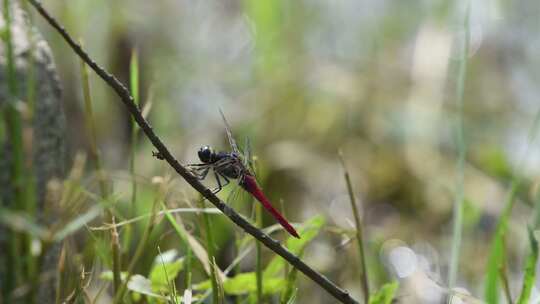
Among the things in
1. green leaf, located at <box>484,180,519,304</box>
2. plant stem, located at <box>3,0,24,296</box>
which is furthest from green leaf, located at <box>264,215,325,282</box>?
plant stem, located at <box>3,0,24,296</box>

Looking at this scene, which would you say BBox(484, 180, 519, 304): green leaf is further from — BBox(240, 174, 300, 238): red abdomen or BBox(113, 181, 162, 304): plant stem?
BBox(113, 181, 162, 304): plant stem

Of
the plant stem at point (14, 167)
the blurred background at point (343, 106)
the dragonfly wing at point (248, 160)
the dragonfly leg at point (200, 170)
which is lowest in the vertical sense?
the blurred background at point (343, 106)

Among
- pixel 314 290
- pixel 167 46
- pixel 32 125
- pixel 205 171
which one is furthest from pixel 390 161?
pixel 32 125

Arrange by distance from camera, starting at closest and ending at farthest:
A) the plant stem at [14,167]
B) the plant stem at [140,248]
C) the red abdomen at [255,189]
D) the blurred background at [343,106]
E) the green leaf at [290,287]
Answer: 1. the plant stem at [14,167]
2. the plant stem at [140,248]
3. the green leaf at [290,287]
4. the red abdomen at [255,189]
5. the blurred background at [343,106]

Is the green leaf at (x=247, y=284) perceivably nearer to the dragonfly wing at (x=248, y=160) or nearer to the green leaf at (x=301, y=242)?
the green leaf at (x=301, y=242)

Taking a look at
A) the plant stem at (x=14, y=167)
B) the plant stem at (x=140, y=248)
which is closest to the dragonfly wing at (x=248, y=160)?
the plant stem at (x=140, y=248)
